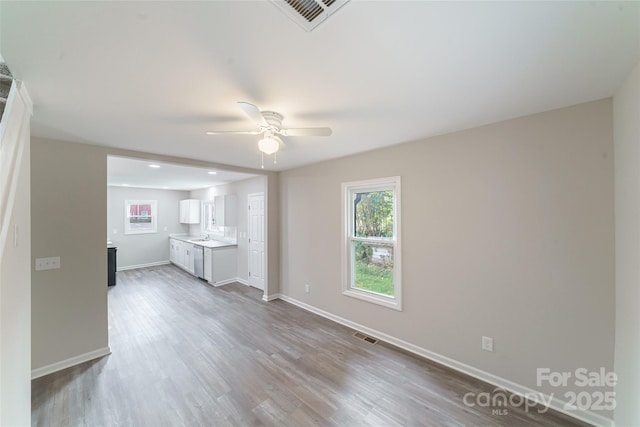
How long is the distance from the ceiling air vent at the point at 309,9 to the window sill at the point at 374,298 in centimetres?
291

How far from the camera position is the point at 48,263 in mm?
2518

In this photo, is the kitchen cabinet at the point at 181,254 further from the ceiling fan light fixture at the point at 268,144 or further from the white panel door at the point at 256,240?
the ceiling fan light fixture at the point at 268,144

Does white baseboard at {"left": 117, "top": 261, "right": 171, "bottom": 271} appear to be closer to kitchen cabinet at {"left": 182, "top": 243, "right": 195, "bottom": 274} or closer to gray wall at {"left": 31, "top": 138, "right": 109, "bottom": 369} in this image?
kitchen cabinet at {"left": 182, "top": 243, "right": 195, "bottom": 274}

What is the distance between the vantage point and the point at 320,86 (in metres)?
1.59

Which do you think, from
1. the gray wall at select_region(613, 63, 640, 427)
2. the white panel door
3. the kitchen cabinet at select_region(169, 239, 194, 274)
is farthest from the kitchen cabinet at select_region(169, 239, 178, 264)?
the gray wall at select_region(613, 63, 640, 427)

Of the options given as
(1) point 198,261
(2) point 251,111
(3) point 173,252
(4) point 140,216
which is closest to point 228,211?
→ (1) point 198,261

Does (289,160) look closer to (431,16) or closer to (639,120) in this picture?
(431,16)

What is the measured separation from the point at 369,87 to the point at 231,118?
4.02ft

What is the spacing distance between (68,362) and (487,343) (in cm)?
440

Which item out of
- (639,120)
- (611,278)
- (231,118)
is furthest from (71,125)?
(611,278)

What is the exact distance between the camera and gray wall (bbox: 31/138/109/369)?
2479mm

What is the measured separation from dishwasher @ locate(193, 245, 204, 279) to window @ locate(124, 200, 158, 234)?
2.38m

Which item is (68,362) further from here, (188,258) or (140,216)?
(140,216)

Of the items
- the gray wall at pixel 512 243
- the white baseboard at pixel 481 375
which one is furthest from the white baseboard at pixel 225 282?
the gray wall at pixel 512 243
